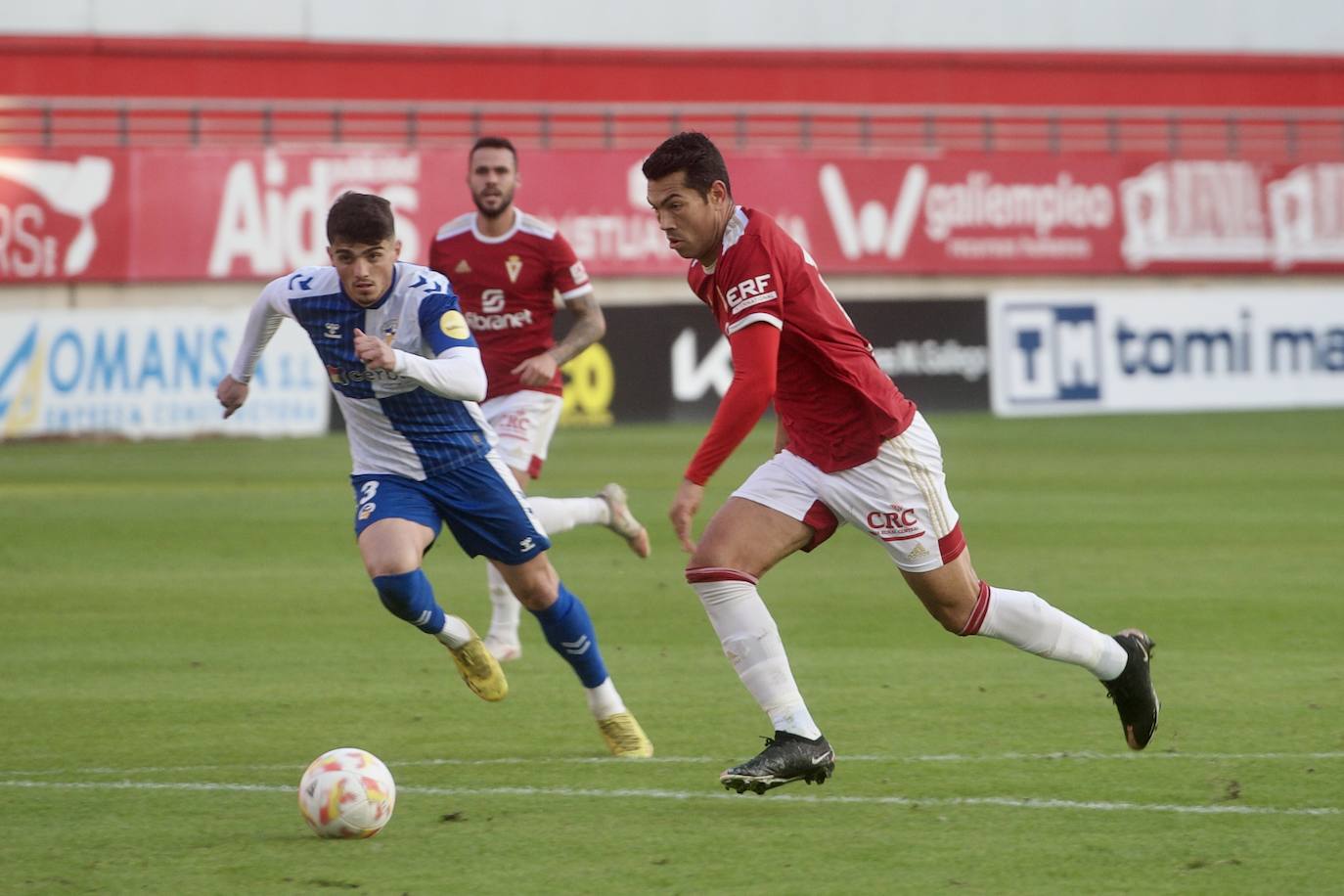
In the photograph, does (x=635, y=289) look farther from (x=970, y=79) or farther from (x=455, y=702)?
(x=455, y=702)

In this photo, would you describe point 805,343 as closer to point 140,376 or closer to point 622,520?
point 622,520

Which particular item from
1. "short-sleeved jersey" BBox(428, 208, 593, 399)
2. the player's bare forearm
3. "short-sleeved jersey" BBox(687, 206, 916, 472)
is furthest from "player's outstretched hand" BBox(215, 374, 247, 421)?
"short-sleeved jersey" BBox(428, 208, 593, 399)

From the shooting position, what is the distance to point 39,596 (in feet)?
35.6

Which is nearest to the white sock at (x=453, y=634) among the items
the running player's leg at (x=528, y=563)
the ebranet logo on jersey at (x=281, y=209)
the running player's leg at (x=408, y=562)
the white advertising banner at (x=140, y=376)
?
the running player's leg at (x=408, y=562)

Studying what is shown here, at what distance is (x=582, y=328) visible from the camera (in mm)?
9516

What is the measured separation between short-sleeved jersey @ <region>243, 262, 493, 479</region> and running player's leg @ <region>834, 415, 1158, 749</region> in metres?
1.59

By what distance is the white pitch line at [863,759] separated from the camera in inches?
255

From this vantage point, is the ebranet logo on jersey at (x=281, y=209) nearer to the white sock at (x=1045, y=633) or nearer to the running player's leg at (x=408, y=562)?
the running player's leg at (x=408, y=562)

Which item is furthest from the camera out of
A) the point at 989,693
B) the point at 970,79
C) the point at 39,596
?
the point at 970,79

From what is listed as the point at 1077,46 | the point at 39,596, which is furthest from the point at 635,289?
the point at 39,596

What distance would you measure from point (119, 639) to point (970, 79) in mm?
28067

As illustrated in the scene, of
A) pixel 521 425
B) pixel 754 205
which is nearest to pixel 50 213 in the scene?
pixel 754 205

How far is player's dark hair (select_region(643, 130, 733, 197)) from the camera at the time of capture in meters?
5.83

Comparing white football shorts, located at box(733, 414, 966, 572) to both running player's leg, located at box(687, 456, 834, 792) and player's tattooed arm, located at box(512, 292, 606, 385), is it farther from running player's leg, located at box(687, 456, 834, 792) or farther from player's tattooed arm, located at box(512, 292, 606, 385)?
player's tattooed arm, located at box(512, 292, 606, 385)
